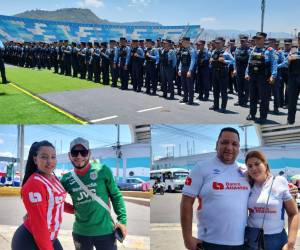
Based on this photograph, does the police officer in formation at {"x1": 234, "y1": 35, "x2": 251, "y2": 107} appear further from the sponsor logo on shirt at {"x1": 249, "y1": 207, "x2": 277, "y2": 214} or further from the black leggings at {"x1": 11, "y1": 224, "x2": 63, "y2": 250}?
the black leggings at {"x1": 11, "y1": 224, "x2": 63, "y2": 250}

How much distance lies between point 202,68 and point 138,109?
268 cm

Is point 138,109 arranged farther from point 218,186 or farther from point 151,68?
point 218,186

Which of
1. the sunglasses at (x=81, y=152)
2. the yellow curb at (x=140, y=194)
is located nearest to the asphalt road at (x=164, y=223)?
the yellow curb at (x=140, y=194)

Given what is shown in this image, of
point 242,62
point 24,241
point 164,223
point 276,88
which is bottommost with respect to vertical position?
point 164,223

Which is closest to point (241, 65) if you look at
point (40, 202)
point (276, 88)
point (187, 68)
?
point (187, 68)

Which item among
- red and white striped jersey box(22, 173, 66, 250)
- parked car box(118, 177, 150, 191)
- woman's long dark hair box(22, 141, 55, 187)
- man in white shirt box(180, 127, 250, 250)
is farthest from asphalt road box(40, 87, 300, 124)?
red and white striped jersey box(22, 173, 66, 250)

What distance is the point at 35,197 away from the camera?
2113mm

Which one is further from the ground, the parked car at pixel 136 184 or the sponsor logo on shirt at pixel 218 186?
the sponsor logo on shirt at pixel 218 186

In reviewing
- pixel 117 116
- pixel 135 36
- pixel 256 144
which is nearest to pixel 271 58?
pixel 117 116

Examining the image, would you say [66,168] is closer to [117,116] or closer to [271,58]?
[117,116]

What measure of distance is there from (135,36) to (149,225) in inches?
578

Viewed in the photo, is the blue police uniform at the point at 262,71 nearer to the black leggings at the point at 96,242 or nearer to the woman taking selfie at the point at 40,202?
the black leggings at the point at 96,242

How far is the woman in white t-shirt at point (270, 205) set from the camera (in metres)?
2.38

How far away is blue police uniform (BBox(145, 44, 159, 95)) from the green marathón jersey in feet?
19.8
